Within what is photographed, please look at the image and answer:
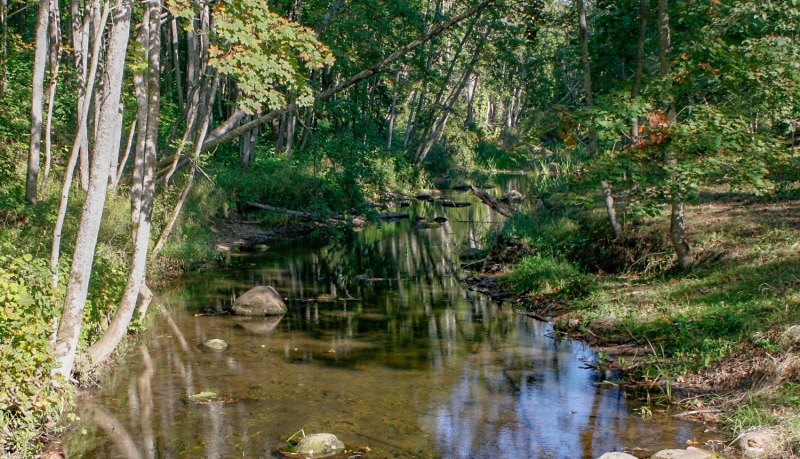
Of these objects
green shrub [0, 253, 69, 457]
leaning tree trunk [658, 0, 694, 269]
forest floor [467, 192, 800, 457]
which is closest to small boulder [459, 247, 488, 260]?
forest floor [467, 192, 800, 457]

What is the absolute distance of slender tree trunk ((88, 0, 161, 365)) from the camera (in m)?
8.12

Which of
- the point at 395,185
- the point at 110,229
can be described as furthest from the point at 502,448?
the point at 395,185

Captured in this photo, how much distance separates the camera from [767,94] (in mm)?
9219

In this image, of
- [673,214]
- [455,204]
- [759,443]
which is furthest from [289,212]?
[759,443]

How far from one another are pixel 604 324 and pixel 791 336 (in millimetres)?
3201

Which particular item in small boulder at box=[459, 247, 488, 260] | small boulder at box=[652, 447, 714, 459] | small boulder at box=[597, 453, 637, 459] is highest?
small boulder at box=[459, 247, 488, 260]

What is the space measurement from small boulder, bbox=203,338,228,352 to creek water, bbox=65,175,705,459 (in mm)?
163

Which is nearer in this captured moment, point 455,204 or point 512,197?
point 512,197

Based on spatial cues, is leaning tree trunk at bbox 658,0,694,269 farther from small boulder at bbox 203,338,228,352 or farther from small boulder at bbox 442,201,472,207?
small boulder at bbox 442,201,472,207

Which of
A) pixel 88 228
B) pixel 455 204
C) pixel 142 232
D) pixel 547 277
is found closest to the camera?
pixel 88 228

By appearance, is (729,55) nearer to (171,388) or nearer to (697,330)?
(697,330)

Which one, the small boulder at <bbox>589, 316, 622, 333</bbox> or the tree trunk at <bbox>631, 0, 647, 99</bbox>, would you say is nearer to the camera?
the small boulder at <bbox>589, 316, 622, 333</bbox>

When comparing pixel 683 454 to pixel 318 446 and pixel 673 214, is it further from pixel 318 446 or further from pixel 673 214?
pixel 673 214

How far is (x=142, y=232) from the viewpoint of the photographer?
8.27 m
